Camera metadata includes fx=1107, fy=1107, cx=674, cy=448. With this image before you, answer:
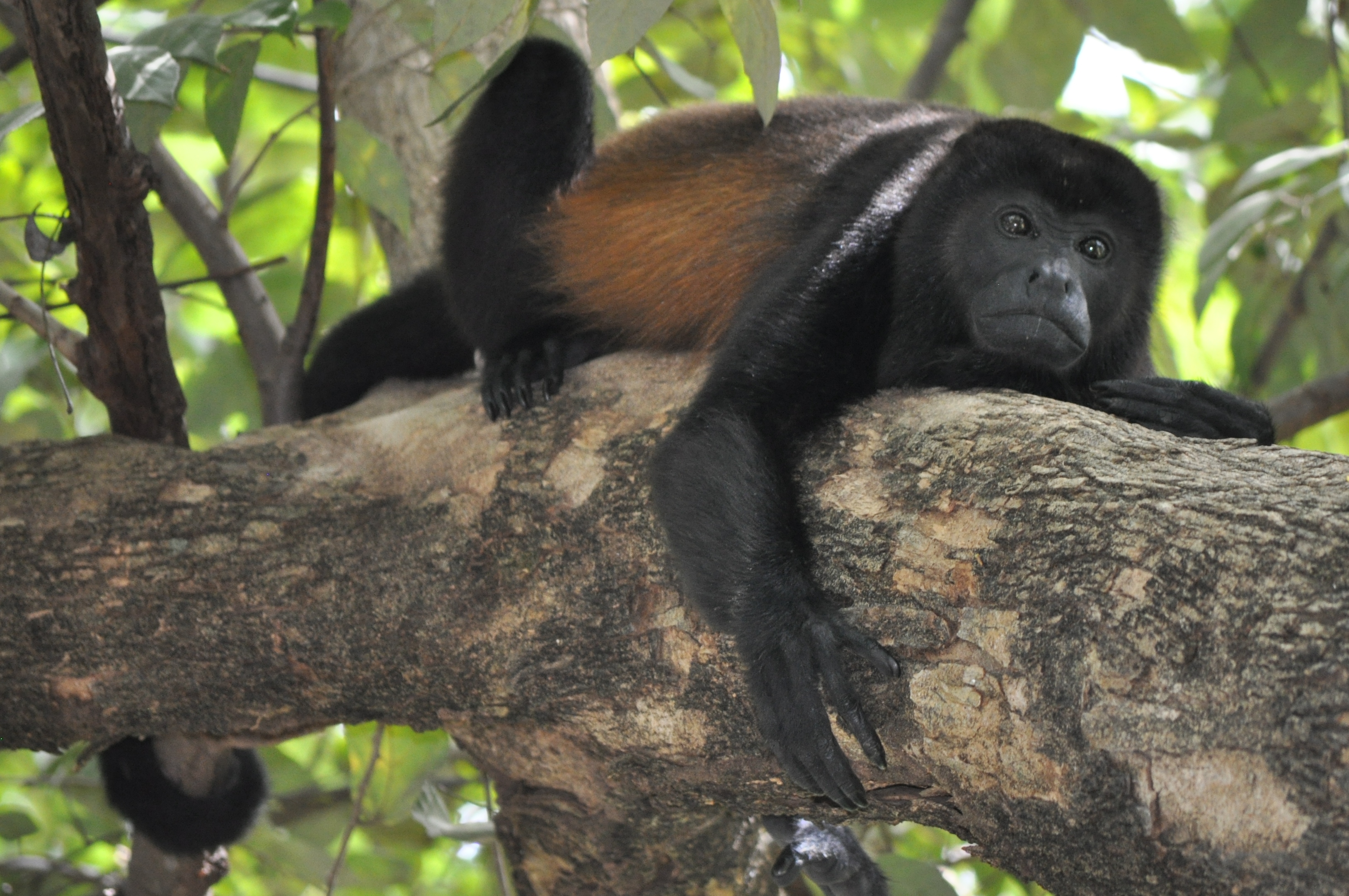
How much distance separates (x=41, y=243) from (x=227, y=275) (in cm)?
84

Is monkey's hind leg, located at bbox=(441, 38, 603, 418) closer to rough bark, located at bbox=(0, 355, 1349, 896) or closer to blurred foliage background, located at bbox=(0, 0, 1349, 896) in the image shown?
blurred foliage background, located at bbox=(0, 0, 1349, 896)

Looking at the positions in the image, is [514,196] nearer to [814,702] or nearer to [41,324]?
[41,324]

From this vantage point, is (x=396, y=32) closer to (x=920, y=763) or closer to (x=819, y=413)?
(x=819, y=413)

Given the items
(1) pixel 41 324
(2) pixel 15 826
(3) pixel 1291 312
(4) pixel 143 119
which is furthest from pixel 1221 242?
(2) pixel 15 826

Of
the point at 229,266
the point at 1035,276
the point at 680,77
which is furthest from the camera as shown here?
the point at 680,77

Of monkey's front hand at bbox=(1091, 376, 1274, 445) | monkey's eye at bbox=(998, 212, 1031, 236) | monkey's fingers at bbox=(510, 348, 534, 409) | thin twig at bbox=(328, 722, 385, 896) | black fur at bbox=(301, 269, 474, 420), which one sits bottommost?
thin twig at bbox=(328, 722, 385, 896)

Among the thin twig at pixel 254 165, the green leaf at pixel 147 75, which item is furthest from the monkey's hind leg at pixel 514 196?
the green leaf at pixel 147 75

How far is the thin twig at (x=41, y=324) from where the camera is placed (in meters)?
2.55

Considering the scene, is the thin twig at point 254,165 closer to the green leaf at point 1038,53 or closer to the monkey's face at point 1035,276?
the monkey's face at point 1035,276

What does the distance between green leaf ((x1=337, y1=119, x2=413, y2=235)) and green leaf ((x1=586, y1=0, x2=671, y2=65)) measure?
4.98 ft

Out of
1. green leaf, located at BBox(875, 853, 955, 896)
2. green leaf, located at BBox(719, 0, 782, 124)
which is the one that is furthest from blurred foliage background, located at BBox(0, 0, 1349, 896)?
green leaf, located at BBox(719, 0, 782, 124)

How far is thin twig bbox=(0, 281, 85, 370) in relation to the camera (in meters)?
2.55

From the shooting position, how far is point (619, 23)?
1.52 m

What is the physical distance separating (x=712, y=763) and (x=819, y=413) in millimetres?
717
